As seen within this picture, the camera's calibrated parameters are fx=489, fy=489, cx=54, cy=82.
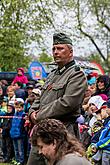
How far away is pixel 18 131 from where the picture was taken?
9914 millimetres

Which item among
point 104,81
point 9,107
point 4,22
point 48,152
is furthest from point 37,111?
point 4,22

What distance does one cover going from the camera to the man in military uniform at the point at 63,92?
4.80 meters

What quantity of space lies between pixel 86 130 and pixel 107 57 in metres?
30.7

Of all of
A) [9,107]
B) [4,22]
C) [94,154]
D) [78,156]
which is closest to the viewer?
[78,156]

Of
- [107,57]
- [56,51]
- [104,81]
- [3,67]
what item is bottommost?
[107,57]

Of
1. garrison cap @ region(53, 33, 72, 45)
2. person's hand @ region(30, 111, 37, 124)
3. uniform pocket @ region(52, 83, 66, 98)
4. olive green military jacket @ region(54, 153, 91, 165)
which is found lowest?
person's hand @ region(30, 111, 37, 124)

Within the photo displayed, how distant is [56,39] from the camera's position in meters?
5.05

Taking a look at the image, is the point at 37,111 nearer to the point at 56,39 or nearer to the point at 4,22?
the point at 56,39

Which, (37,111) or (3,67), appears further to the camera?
(3,67)

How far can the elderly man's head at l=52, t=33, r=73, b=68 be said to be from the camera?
16.3 ft

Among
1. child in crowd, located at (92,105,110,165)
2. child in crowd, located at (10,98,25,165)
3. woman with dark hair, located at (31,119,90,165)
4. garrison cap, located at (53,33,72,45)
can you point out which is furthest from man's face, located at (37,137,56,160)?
child in crowd, located at (10,98,25,165)

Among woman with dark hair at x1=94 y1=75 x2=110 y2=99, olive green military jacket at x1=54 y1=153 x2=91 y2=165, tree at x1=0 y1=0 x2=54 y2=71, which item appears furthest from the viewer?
tree at x1=0 y1=0 x2=54 y2=71

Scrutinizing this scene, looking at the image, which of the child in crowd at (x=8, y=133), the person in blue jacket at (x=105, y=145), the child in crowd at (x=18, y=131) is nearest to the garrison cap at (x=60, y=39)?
the person in blue jacket at (x=105, y=145)

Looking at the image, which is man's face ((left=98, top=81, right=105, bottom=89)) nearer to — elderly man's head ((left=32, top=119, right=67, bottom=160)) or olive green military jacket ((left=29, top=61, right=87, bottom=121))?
olive green military jacket ((left=29, top=61, right=87, bottom=121))
